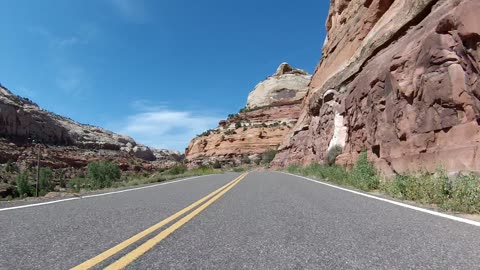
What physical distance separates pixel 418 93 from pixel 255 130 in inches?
2787

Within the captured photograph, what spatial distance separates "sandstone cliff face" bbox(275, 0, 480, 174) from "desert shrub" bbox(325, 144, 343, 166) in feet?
1.75

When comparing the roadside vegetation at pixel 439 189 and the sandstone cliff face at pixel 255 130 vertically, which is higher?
the sandstone cliff face at pixel 255 130

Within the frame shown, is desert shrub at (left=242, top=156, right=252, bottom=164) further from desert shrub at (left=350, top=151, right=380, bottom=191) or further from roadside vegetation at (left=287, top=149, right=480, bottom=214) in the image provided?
roadside vegetation at (left=287, top=149, right=480, bottom=214)

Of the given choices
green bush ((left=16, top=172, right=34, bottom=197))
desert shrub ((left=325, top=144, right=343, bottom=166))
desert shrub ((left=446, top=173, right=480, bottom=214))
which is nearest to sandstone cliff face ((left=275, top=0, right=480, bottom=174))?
desert shrub ((left=325, top=144, right=343, bottom=166))

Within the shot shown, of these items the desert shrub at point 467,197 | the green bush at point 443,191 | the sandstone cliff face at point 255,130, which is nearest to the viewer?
the desert shrub at point 467,197

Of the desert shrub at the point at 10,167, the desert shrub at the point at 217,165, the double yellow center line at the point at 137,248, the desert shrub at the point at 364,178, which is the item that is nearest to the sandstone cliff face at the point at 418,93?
the desert shrub at the point at 364,178

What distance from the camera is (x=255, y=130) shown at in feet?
282

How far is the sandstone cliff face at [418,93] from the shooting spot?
1234 centimetres

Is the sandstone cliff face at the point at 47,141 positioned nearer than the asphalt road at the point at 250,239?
No

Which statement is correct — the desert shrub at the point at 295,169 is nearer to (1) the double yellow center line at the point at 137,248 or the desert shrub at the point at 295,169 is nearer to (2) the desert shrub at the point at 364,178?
(2) the desert shrub at the point at 364,178

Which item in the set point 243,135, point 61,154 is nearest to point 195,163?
point 243,135

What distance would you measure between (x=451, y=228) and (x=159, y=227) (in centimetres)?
412

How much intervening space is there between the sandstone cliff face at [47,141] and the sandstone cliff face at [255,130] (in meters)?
30.2

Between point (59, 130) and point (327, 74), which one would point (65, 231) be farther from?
point (59, 130)
